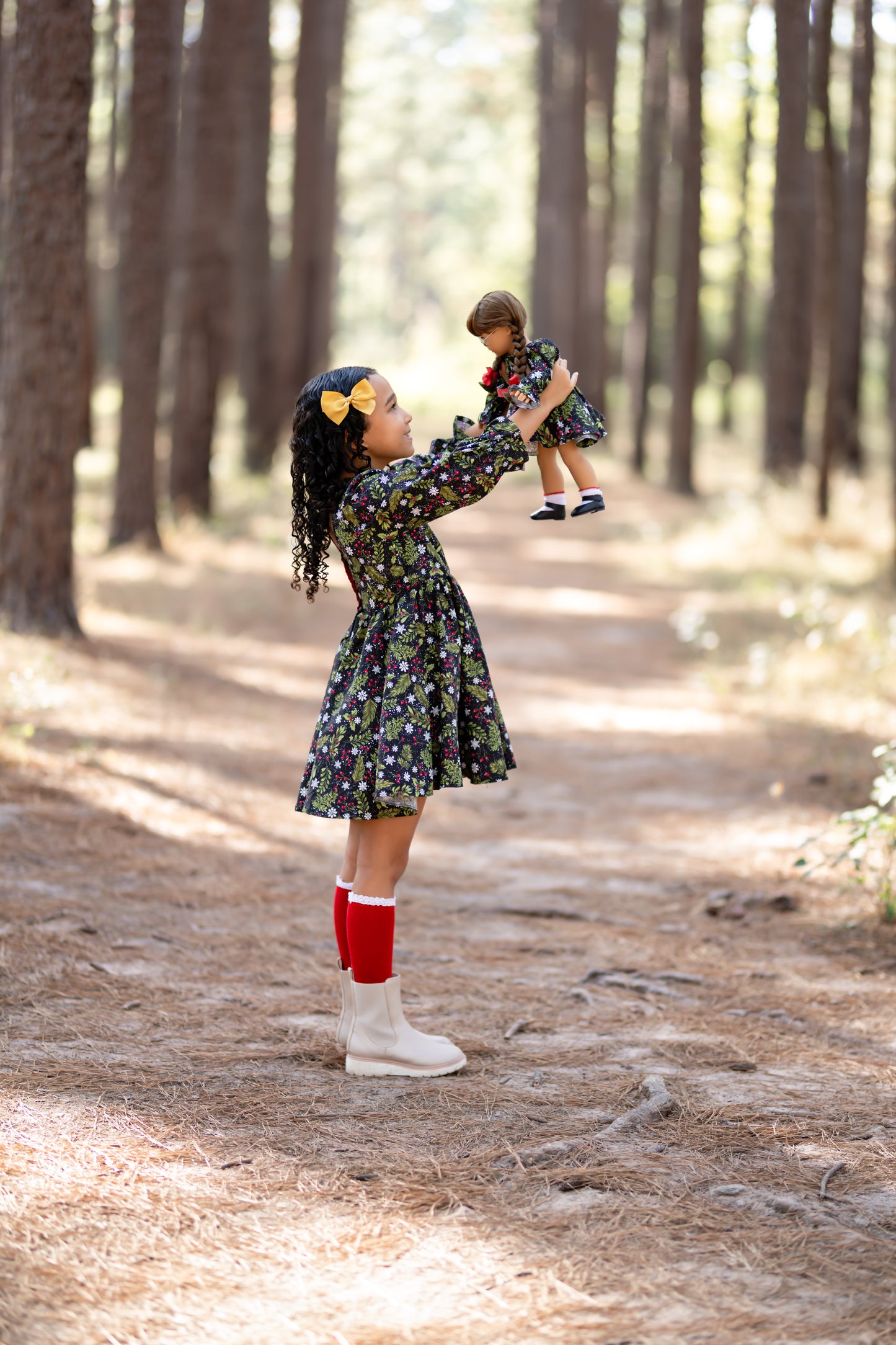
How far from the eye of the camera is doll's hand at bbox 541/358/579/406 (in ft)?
12.3

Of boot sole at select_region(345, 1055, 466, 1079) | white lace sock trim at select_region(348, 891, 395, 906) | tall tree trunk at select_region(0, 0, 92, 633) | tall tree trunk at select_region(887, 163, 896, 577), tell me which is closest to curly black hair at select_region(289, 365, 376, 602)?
white lace sock trim at select_region(348, 891, 395, 906)

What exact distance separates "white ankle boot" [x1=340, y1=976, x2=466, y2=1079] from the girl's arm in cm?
134

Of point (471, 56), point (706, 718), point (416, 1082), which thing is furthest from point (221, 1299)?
point (471, 56)

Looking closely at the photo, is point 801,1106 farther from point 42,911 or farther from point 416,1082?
point 42,911

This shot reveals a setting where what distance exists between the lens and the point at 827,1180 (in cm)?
310

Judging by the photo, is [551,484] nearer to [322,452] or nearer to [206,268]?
[322,452]

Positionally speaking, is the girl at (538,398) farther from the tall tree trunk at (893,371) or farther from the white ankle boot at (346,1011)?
the tall tree trunk at (893,371)

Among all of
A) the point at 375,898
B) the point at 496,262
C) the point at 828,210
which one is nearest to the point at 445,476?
the point at 375,898

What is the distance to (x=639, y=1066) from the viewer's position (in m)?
3.94

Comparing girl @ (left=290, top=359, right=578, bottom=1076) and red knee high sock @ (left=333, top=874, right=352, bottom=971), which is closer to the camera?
girl @ (left=290, top=359, right=578, bottom=1076)

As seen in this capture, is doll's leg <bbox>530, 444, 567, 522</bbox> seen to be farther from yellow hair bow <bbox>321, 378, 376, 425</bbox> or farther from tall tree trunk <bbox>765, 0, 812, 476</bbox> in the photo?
tall tree trunk <bbox>765, 0, 812, 476</bbox>

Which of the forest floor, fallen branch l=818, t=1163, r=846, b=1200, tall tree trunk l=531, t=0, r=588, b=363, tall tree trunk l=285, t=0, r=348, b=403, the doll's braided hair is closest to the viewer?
the forest floor

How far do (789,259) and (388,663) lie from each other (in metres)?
17.1

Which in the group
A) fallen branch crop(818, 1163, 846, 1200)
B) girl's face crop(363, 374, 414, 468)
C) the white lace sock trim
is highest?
girl's face crop(363, 374, 414, 468)
